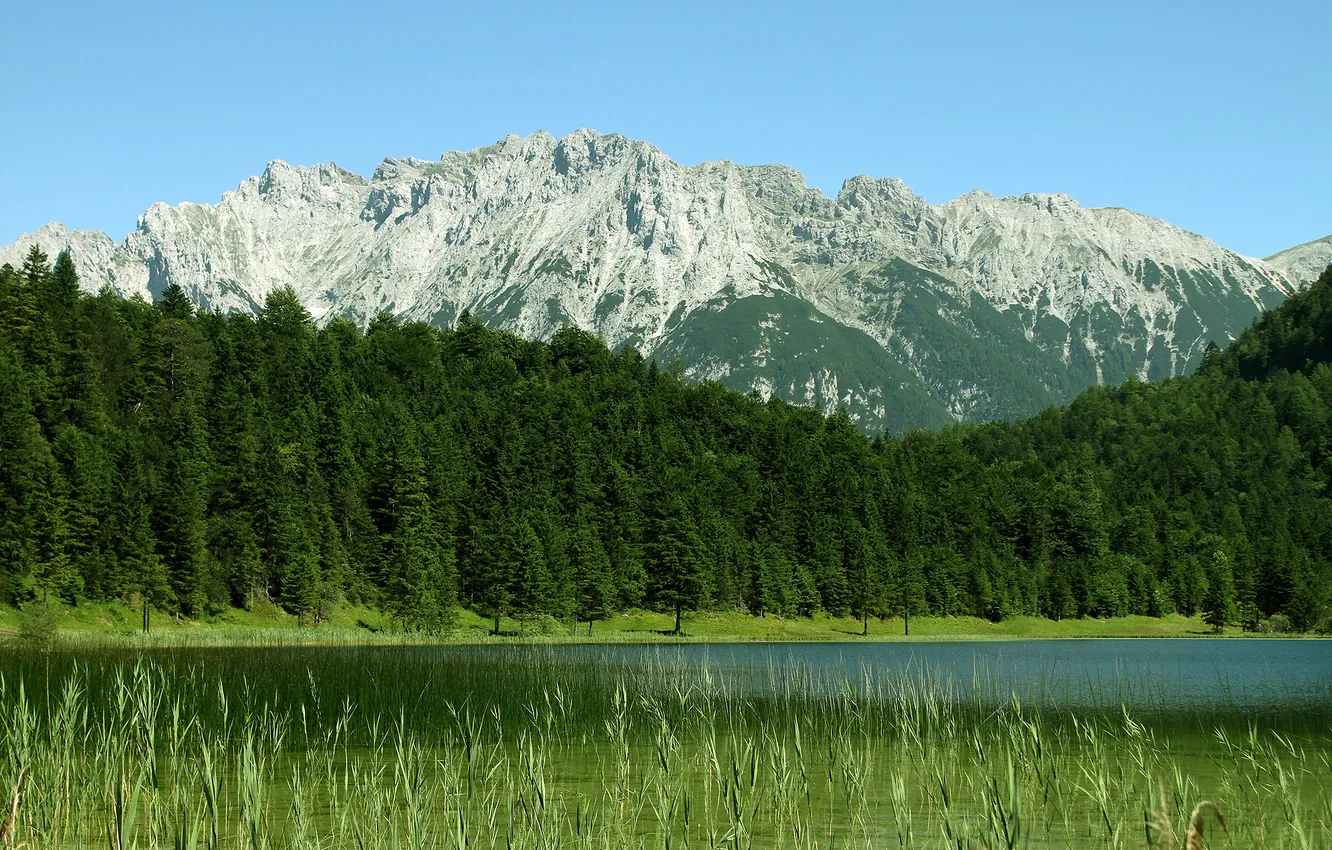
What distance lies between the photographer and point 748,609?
400 ft

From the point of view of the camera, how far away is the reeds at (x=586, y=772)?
15.0 m

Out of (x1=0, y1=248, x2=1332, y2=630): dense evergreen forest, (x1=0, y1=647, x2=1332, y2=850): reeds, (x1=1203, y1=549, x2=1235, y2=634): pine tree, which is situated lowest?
(x1=1203, y1=549, x2=1235, y2=634): pine tree

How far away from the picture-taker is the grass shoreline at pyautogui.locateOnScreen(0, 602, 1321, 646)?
234ft

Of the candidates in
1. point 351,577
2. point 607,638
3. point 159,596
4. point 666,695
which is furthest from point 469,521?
point 666,695

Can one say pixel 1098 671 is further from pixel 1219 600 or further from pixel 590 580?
pixel 1219 600

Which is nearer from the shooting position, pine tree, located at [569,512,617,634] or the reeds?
the reeds

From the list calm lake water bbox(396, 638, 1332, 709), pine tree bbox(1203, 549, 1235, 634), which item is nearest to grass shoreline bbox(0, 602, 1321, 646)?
pine tree bbox(1203, 549, 1235, 634)

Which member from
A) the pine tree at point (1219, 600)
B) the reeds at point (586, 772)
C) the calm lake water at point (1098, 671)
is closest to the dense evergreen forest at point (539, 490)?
the pine tree at point (1219, 600)

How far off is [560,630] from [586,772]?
78.1 metres

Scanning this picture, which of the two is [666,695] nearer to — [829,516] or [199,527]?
[199,527]

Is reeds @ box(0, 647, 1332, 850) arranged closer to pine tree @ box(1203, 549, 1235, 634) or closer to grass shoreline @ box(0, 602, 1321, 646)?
grass shoreline @ box(0, 602, 1321, 646)

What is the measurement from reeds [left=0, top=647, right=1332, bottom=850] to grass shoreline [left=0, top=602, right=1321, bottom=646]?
107 ft

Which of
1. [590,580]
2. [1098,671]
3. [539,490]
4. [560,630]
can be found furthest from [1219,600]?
[1098,671]

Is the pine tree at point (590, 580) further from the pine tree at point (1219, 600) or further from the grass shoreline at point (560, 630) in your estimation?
the pine tree at point (1219, 600)
